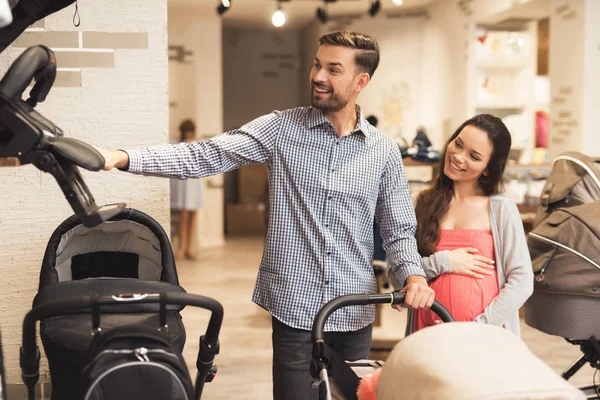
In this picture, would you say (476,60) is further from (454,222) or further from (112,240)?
(112,240)

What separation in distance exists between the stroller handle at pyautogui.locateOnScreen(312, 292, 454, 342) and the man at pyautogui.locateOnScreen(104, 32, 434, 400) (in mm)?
138

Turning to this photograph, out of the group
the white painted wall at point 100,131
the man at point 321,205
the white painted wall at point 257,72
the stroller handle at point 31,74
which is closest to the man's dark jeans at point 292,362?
the man at point 321,205

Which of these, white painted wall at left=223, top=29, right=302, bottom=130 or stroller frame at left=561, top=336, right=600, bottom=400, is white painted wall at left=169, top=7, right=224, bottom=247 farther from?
stroller frame at left=561, top=336, right=600, bottom=400

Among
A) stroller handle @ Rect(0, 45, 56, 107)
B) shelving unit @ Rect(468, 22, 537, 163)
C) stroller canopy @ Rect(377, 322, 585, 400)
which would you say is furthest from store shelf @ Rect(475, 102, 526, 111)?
stroller handle @ Rect(0, 45, 56, 107)

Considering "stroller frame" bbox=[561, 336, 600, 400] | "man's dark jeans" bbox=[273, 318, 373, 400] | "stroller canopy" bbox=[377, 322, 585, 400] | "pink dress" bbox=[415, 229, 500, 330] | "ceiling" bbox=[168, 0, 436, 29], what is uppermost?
"ceiling" bbox=[168, 0, 436, 29]

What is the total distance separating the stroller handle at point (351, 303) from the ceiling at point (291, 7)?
712 cm

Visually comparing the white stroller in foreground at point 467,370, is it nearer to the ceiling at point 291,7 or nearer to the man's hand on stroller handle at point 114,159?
the man's hand on stroller handle at point 114,159

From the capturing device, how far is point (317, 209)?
242 centimetres

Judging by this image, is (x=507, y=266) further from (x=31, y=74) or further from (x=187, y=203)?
(x=187, y=203)

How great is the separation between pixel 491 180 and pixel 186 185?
6487mm

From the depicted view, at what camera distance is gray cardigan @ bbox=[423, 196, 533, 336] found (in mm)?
2574

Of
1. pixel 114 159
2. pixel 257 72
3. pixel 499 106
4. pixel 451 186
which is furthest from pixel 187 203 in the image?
pixel 114 159

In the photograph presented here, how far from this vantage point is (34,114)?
1723 millimetres

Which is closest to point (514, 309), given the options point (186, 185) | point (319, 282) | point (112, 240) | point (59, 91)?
point (319, 282)
